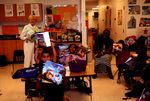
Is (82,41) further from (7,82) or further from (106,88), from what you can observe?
(7,82)

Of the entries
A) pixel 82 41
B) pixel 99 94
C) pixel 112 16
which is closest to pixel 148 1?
pixel 112 16

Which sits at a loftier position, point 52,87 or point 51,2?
point 51,2

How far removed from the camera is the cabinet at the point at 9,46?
20.8 feet

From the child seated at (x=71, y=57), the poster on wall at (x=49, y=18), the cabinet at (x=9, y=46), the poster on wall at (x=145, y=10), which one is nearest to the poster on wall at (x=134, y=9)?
the poster on wall at (x=145, y=10)

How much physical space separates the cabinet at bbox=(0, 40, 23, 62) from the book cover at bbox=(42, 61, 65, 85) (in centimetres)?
466

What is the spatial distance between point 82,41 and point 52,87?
341 cm

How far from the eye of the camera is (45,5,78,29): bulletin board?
6.52m

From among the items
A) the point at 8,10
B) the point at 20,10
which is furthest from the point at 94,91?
the point at 8,10

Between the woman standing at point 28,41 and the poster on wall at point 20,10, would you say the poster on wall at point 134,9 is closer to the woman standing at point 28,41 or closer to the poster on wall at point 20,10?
the woman standing at point 28,41

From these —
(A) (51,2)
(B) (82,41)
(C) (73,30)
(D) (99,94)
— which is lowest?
(D) (99,94)

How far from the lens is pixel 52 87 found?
86.9 inches

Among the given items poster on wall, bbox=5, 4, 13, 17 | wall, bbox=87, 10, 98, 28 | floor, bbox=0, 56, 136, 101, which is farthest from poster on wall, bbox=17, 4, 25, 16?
wall, bbox=87, 10, 98, 28

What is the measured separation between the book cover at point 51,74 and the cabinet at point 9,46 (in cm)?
466

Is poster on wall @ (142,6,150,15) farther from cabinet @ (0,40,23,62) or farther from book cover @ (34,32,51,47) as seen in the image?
cabinet @ (0,40,23,62)
